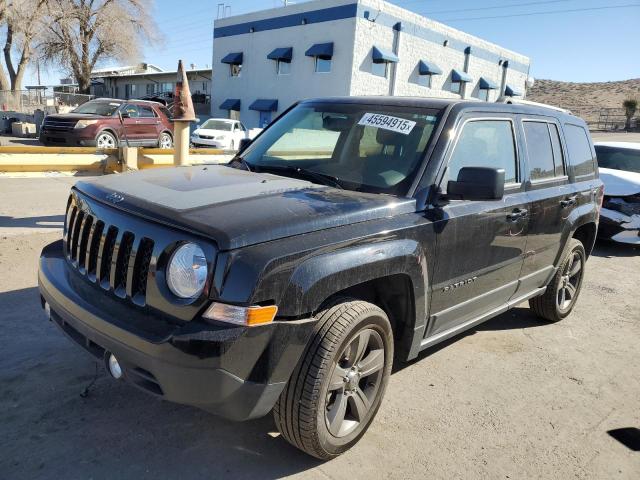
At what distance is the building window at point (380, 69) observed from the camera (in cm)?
2794

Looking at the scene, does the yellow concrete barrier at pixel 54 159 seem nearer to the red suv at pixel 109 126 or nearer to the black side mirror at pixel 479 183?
the red suv at pixel 109 126

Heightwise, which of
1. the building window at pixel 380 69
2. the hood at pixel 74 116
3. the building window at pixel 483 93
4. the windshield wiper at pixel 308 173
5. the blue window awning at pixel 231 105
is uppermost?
the building window at pixel 380 69

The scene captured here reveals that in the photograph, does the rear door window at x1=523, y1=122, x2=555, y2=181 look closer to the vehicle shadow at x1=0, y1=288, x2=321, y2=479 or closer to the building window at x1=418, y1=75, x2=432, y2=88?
the vehicle shadow at x1=0, y1=288, x2=321, y2=479

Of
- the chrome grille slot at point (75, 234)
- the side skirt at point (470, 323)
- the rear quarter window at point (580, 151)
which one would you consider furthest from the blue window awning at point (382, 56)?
the chrome grille slot at point (75, 234)

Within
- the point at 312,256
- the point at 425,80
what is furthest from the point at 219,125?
the point at 312,256

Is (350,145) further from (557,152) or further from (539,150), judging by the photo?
(557,152)

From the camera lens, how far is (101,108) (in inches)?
643

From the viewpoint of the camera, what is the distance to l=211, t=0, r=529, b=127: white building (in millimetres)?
26953

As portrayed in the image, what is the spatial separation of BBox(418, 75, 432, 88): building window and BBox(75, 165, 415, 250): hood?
2937 centimetres

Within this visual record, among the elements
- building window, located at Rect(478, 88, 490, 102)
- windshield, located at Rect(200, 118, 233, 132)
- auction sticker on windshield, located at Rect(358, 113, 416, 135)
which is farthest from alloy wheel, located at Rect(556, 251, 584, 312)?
building window, located at Rect(478, 88, 490, 102)

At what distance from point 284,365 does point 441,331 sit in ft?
4.66

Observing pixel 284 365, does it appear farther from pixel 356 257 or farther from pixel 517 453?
pixel 517 453

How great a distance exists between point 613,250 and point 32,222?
28.5 ft

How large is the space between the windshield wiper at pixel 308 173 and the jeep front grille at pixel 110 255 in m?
1.26
